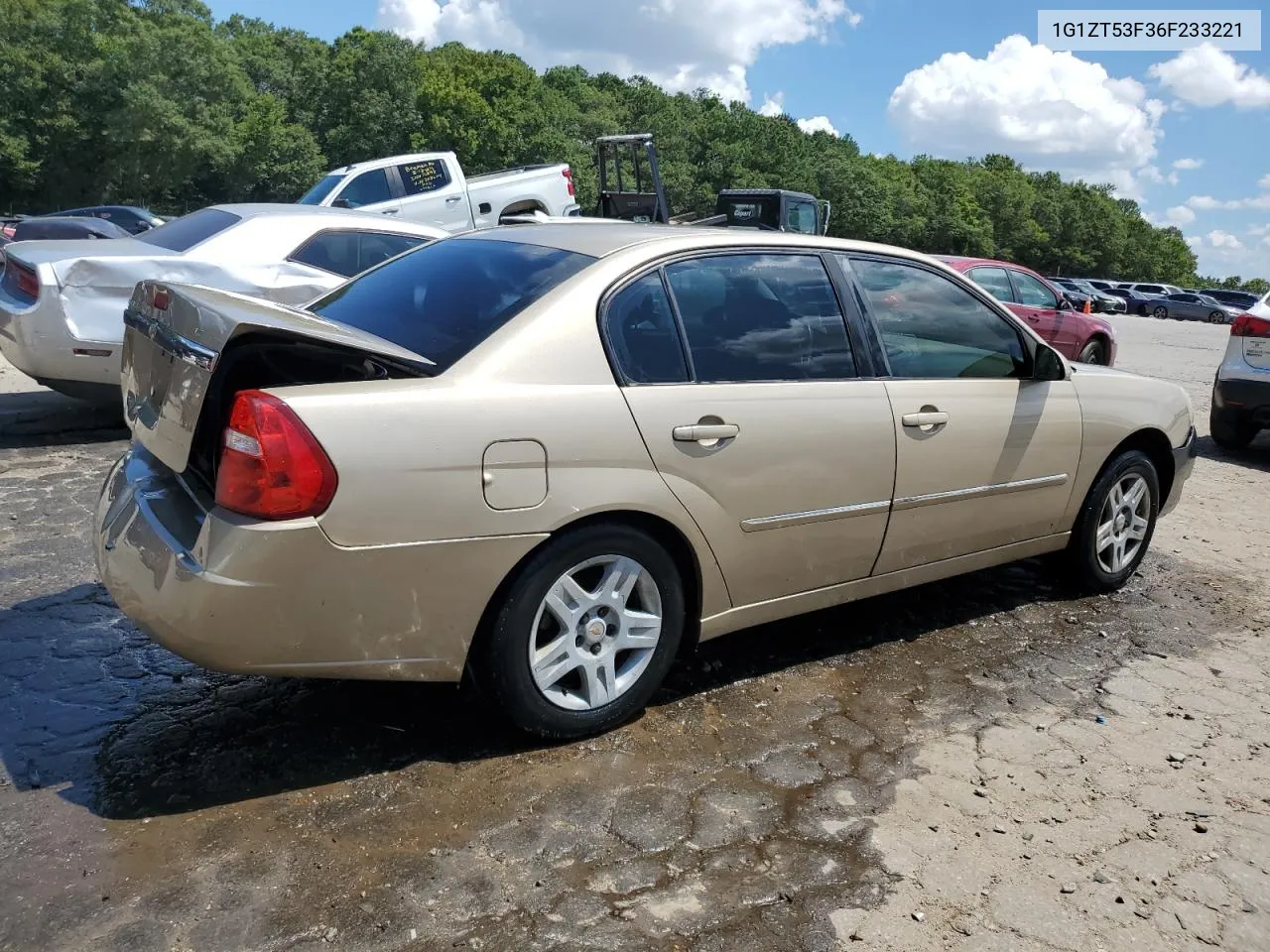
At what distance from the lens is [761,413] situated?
351cm

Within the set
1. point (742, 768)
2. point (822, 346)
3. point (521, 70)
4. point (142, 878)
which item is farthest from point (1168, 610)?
point (521, 70)

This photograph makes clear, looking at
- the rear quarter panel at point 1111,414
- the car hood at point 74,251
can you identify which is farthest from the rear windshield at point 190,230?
the rear quarter panel at point 1111,414

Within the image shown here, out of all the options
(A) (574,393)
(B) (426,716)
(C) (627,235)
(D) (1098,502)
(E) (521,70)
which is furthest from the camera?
(E) (521,70)

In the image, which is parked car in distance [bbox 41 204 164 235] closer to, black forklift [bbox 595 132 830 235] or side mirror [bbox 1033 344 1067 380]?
black forklift [bbox 595 132 830 235]

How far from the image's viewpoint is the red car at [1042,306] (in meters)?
12.9

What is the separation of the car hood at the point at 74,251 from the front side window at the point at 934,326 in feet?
16.4

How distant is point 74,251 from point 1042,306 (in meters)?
10.8

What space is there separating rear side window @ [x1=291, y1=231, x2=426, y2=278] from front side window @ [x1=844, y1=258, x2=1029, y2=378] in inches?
164

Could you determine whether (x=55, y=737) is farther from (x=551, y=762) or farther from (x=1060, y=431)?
(x=1060, y=431)

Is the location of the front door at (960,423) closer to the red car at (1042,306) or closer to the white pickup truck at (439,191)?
the red car at (1042,306)

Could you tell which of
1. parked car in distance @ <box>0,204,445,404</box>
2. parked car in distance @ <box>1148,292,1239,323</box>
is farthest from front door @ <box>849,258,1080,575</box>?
parked car in distance @ <box>1148,292,1239,323</box>

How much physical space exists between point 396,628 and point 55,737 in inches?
47.3

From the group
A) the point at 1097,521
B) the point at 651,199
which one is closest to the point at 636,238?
the point at 1097,521

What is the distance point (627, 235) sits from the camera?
3.70m
